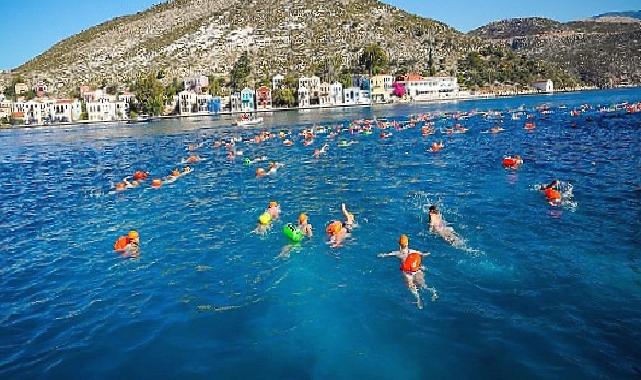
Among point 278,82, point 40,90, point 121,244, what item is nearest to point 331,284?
point 121,244

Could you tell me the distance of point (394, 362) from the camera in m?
10.7

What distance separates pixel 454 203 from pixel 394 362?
555 inches

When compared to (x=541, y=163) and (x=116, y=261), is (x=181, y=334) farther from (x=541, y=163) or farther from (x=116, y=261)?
→ (x=541, y=163)

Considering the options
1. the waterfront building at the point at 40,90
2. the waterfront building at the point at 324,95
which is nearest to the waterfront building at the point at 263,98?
the waterfront building at the point at 324,95

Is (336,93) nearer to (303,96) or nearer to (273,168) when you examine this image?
(303,96)

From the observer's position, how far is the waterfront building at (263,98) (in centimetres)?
14250

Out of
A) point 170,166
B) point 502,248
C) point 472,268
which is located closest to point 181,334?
point 472,268

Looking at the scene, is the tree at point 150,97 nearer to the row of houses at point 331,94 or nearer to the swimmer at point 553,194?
the row of houses at point 331,94

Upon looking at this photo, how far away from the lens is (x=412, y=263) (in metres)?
15.0

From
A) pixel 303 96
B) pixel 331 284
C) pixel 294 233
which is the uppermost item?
pixel 303 96

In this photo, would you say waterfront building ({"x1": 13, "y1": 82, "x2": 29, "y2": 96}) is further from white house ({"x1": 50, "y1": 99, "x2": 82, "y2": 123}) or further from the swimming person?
the swimming person

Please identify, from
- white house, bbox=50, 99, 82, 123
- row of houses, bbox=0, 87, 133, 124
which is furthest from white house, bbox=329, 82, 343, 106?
white house, bbox=50, 99, 82, 123

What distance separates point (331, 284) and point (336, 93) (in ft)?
452

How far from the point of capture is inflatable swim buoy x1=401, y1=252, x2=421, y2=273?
1497 cm
